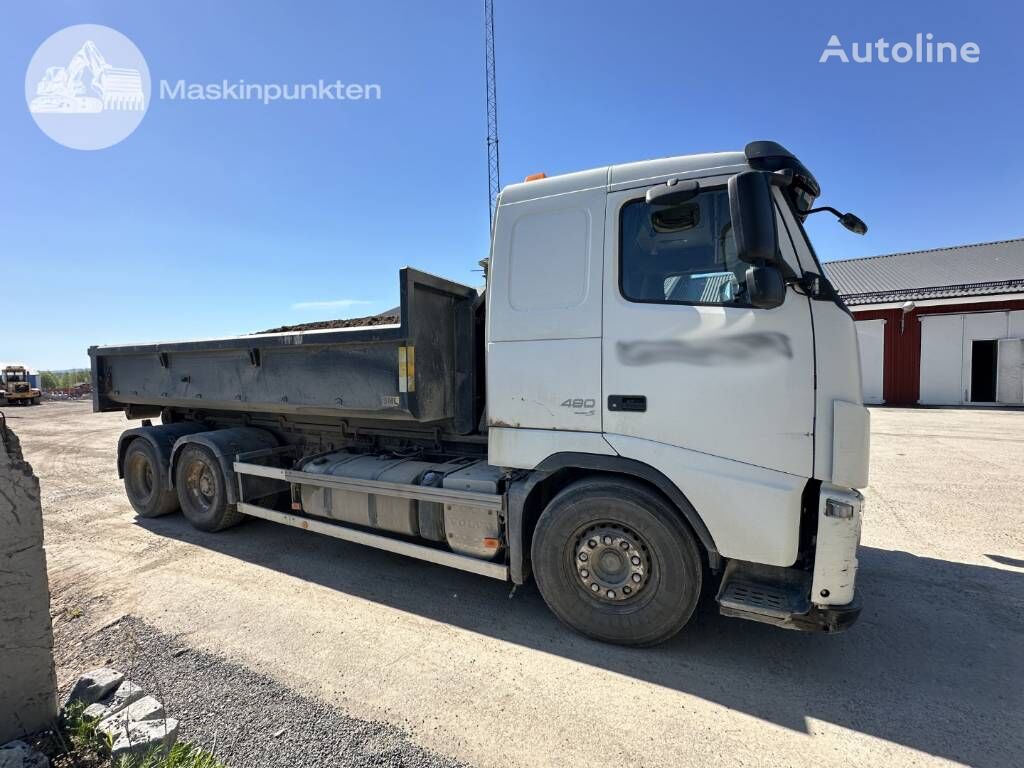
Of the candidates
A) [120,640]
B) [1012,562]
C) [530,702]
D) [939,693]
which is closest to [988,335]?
[1012,562]

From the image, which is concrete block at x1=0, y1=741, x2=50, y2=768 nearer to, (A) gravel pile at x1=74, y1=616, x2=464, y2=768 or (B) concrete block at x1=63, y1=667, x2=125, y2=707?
(B) concrete block at x1=63, y1=667, x2=125, y2=707

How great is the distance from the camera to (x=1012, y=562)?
177 inches

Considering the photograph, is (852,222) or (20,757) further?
(852,222)

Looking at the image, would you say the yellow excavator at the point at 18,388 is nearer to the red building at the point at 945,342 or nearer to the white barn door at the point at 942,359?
the red building at the point at 945,342

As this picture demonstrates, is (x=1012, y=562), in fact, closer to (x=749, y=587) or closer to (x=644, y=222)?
(x=749, y=587)

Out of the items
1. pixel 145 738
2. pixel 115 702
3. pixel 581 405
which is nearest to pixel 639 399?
pixel 581 405

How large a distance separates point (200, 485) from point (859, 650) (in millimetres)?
6195

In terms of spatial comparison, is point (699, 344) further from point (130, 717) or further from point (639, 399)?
point (130, 717)

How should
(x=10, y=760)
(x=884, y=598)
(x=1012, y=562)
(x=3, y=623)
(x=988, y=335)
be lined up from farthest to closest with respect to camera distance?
(x=988, y=335), (x=1012, y=562), (x=884, y=598), (x=3, y=623), (x=10, y=760)

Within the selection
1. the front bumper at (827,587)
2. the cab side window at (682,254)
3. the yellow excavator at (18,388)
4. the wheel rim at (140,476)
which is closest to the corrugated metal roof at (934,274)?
the cab side window at (682,254)

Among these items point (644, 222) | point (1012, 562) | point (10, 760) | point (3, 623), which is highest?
point (644, 222)

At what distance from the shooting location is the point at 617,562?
312 centimetres

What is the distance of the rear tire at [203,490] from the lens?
5.24 m

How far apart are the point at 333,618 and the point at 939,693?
3680mm
